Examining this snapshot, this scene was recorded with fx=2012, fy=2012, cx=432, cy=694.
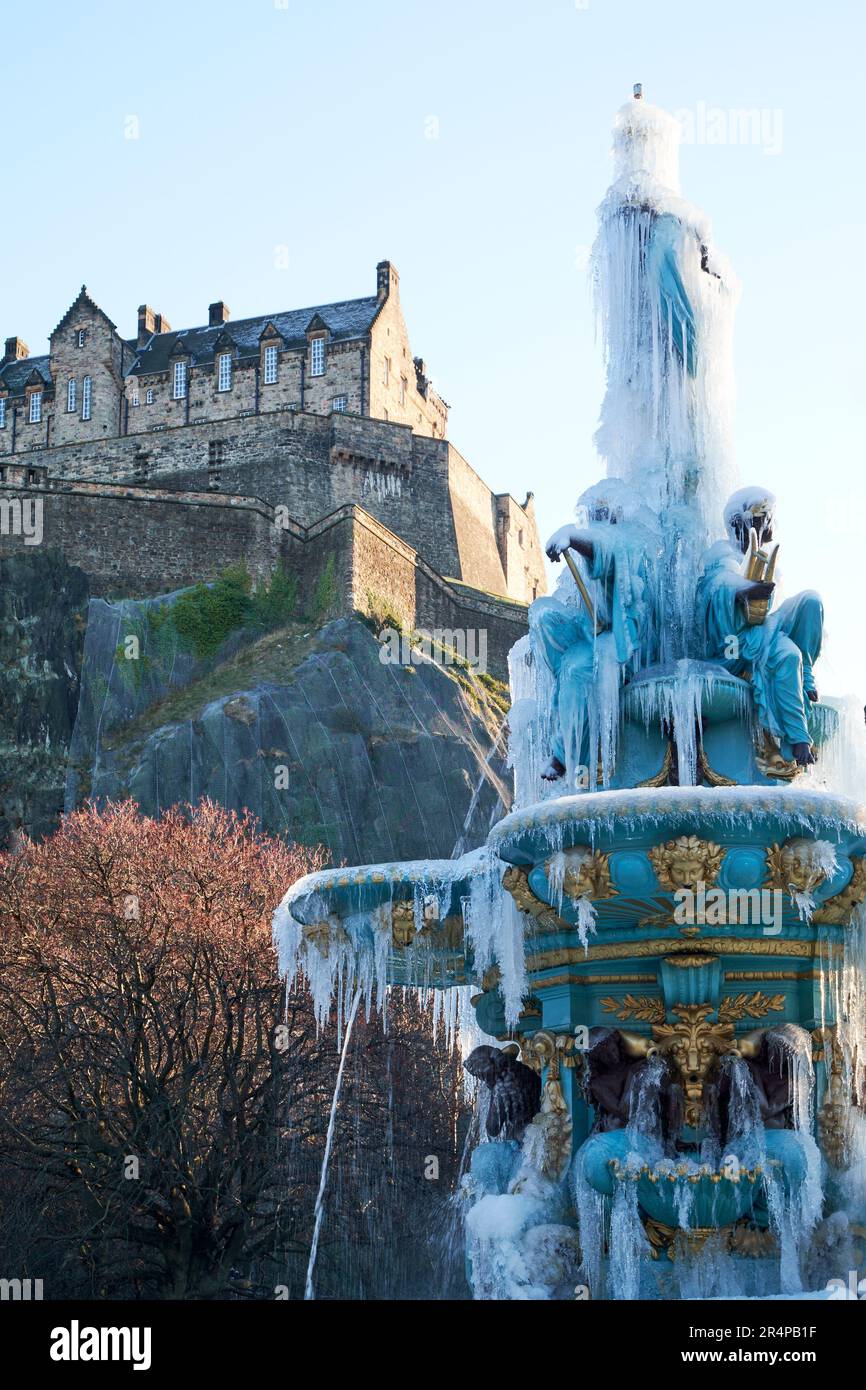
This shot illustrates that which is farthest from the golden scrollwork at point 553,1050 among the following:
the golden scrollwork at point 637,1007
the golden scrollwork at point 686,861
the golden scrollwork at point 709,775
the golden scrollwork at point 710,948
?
the golden scrollwork at point 709,775

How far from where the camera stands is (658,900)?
1217 cm

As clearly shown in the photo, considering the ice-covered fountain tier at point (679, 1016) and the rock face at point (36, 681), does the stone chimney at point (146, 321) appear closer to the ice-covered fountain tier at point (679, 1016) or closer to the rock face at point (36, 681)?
the rock face at point (36, 681)

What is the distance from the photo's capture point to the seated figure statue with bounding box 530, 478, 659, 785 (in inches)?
519

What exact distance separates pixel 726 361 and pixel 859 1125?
18.5ft

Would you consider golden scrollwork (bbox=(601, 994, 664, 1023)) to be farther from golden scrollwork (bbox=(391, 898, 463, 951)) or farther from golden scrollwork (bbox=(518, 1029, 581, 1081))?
golden scrollwork (bbox=(391, 898, 463, 951))

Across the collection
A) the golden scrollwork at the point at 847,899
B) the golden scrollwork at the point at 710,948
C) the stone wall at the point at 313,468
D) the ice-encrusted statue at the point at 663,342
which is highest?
the stone wall at the point at 313,468

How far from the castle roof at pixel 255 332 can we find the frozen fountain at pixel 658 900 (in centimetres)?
6285

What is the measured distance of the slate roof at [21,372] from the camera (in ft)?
268

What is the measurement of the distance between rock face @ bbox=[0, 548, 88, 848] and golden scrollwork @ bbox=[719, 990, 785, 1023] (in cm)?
4246

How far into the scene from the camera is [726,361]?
48.4 feet

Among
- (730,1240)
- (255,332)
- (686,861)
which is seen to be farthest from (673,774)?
(255,332)

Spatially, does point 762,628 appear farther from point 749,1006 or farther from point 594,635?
point 749,1006

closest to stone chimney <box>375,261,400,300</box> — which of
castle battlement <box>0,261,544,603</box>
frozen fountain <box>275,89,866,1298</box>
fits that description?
castle battlement <box>0,261,544,603</box>
